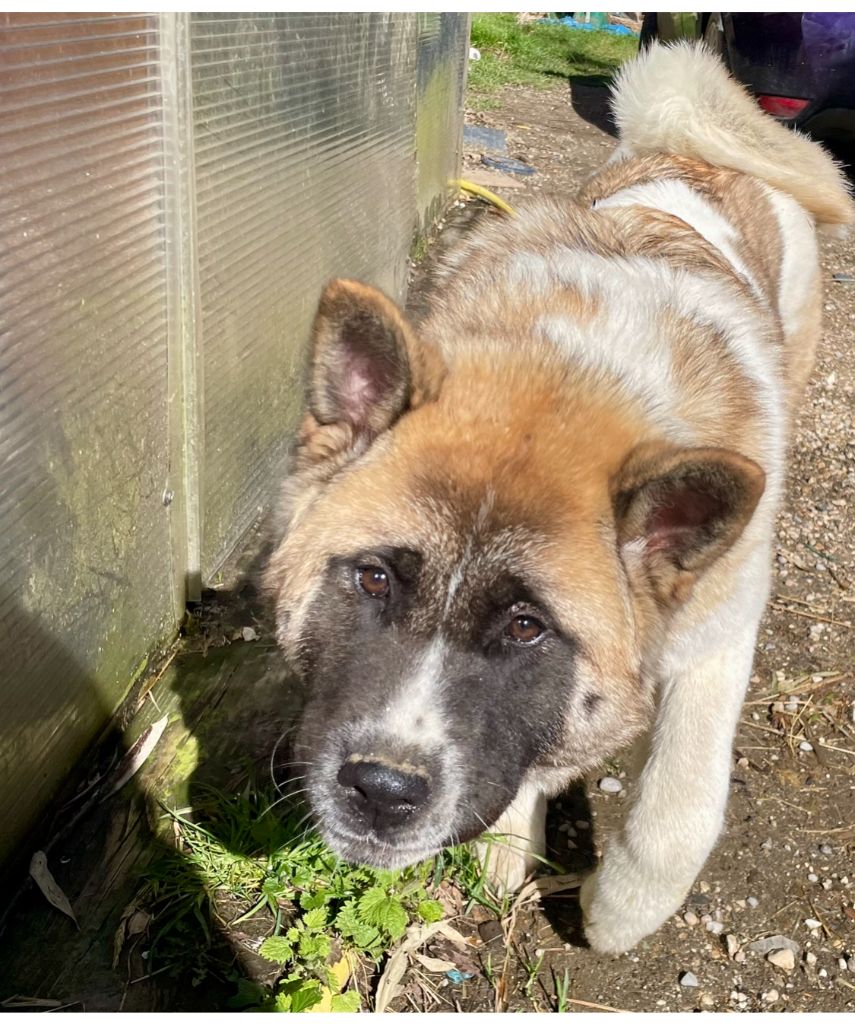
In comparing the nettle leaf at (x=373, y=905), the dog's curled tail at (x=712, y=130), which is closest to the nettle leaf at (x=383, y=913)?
the nettle leaf at (x=373, y=905)

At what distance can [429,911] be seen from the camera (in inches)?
115

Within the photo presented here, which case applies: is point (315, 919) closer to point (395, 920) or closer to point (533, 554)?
point (395, 920)

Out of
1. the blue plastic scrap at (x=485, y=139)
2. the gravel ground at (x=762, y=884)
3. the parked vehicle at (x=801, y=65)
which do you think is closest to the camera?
the gravel ground at (x=762, y=884)

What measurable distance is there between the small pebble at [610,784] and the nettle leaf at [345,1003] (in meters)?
1.21

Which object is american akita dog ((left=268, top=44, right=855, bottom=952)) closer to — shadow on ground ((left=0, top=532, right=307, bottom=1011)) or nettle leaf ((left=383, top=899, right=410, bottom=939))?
nettle leaf ((left=383, top=899, right=410, bottom=939))

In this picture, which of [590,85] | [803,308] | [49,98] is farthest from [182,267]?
[590,85]

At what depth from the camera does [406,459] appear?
2.32 meters

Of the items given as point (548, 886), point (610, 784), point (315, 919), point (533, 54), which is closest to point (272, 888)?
point (315, 919)

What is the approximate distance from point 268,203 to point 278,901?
2629 millimetres

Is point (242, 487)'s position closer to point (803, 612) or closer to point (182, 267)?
point (182, 267)

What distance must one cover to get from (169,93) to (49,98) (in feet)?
2.21

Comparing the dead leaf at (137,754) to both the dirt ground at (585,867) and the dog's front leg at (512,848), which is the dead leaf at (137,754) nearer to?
the dirt ground at (585,867)

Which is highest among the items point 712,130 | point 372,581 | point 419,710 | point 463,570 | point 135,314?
point 712,130

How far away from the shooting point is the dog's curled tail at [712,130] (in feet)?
14.9
